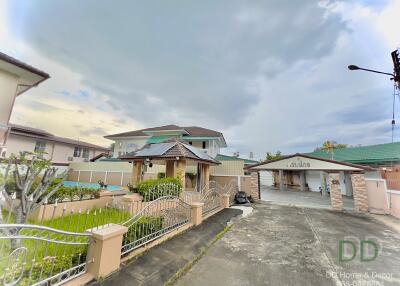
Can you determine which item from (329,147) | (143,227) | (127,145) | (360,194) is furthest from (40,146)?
(329,147)

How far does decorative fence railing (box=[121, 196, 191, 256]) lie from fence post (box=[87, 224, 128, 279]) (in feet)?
1.74

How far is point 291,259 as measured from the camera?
4.94 m

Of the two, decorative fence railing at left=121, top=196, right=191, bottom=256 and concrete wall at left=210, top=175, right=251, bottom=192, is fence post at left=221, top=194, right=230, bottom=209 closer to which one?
concrete wall at left=210, top=175, right=251, bottom=192

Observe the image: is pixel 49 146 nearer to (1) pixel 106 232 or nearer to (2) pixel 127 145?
(2) pixel 127 145

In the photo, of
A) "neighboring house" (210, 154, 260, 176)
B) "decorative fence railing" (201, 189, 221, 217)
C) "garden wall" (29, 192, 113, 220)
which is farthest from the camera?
"neighboring house" (210, 154, 260, 176)

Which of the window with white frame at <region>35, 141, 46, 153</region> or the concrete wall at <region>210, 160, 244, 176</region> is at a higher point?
the window with white frame at <region>35, 141, 46, 153</region>

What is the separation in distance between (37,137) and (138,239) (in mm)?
25791

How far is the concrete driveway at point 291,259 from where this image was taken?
3936 mm

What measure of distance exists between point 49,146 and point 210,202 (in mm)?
25433

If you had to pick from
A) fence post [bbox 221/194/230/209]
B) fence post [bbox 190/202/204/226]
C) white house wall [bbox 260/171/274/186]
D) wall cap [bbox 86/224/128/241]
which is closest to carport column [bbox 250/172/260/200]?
fence post [bbox 221/194/230/209]

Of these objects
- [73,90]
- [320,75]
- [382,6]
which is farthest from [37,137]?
[382,6]

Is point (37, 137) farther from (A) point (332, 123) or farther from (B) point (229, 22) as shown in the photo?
(A) point (332, 123)

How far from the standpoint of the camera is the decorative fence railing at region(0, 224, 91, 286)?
8.21 ft

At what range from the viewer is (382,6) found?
847 cm
